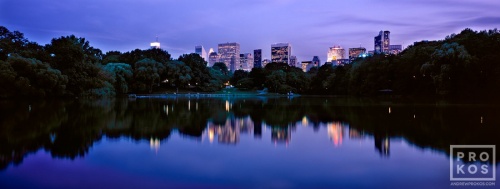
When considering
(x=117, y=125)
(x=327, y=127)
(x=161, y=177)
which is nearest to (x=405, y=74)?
(x=327, y=127)

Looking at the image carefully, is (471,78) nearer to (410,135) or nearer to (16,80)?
(410,135)

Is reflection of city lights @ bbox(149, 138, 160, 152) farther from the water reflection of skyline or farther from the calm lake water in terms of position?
the water reflection of skyline

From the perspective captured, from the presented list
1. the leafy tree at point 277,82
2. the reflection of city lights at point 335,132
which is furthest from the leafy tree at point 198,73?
the reflection of city lights at point 335,132

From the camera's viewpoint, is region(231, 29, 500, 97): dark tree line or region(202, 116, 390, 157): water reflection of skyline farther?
region(231, 29, 500, 97): dark tree line

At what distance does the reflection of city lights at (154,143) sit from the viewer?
1146 cm

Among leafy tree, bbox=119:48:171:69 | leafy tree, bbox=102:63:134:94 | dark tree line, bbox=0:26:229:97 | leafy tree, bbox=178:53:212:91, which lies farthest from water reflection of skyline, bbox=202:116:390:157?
leafy tree, bbox=119:48:171:69

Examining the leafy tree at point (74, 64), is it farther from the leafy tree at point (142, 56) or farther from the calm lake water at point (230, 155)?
the leafy tree at point (142, 56)

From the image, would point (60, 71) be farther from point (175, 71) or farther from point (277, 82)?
point (277, 82)

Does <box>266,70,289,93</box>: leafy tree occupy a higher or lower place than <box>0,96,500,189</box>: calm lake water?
higher
